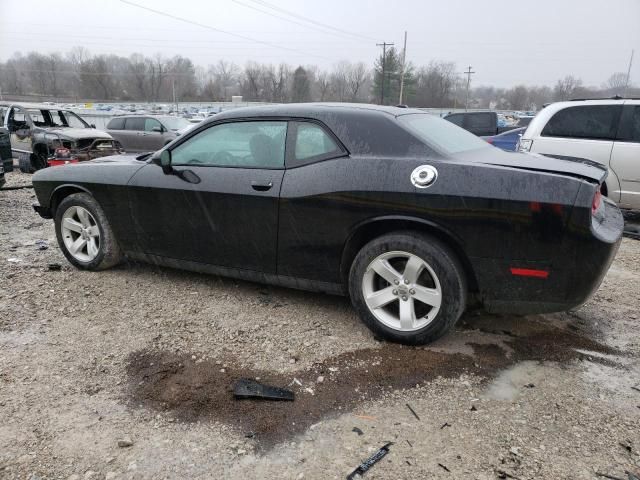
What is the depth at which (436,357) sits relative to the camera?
3164 millimetres

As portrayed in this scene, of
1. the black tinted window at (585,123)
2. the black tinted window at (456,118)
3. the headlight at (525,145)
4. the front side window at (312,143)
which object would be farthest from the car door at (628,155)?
the black tinted window at (456,118)

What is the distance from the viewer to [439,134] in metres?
3.55

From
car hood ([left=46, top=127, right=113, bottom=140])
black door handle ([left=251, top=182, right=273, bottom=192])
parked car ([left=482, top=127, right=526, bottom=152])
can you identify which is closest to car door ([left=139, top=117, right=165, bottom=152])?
car hood ([left=46, top=127, right=113, bottom=140])

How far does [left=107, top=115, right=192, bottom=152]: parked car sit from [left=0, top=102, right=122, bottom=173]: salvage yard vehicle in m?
3.18

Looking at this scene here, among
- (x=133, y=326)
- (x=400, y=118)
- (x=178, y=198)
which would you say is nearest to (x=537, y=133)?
(x=400, y=118)

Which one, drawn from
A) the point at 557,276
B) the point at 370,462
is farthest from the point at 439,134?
the point at 370,462

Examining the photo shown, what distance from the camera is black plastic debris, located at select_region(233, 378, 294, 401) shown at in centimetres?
276

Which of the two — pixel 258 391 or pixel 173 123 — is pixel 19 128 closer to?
pixel 173 123

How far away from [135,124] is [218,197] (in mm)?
13308

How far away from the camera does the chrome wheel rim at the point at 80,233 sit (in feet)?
15.3

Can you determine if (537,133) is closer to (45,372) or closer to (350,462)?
(350,462)

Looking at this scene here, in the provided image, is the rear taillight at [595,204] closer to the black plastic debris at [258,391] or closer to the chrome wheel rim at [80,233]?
the black plastic debris at [258,391]

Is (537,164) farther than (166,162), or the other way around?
(166,162)

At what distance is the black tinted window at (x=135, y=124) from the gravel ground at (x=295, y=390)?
12.3 m
